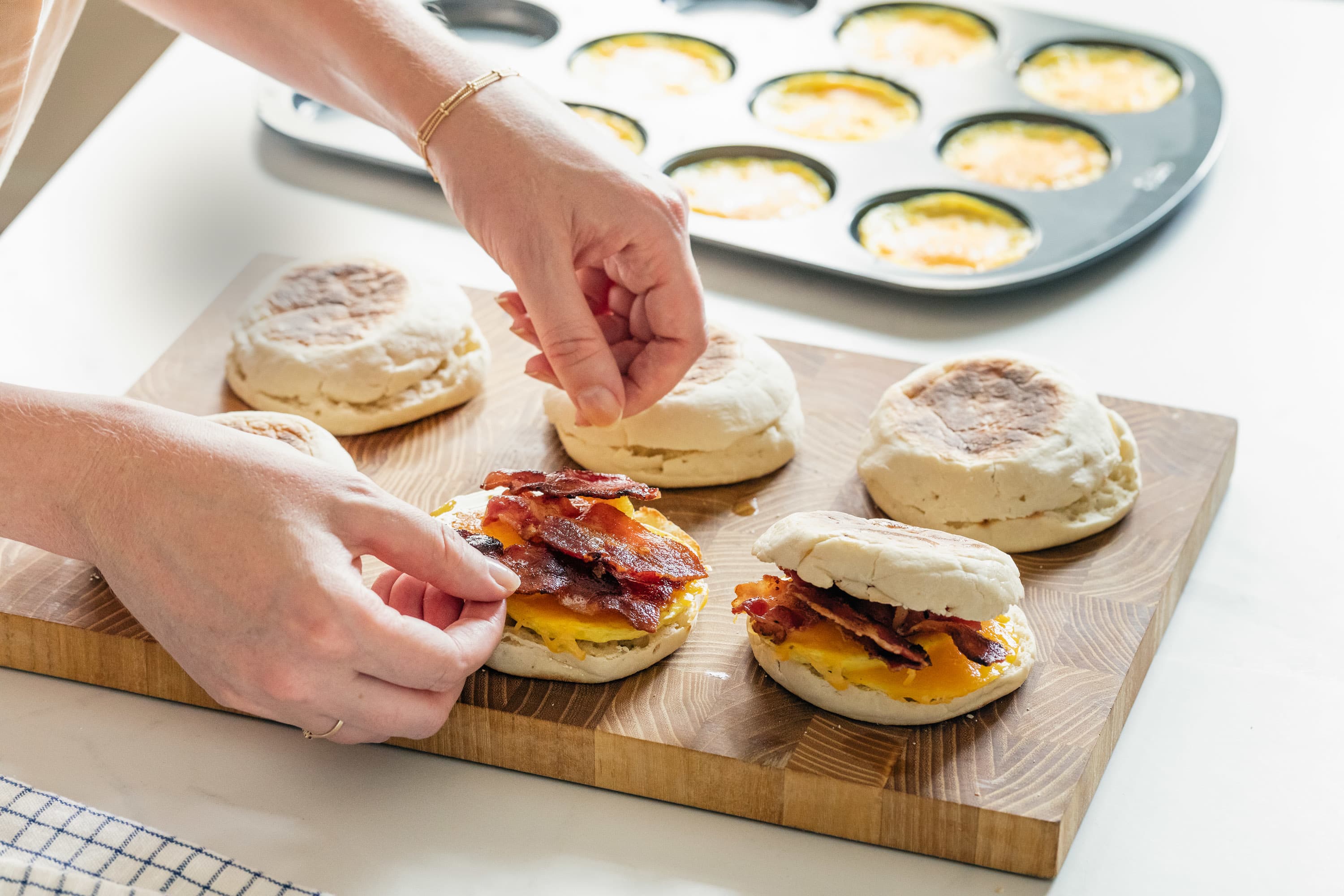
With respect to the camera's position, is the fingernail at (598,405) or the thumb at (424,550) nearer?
the thumb at (424,550)

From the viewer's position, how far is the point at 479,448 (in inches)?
99.1

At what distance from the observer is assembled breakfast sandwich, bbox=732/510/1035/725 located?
1.81 meters

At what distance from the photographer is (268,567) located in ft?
5.29

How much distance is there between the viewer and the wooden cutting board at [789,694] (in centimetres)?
179

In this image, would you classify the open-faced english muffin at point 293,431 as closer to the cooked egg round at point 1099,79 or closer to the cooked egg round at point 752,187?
the cooked egg round at point 752,187

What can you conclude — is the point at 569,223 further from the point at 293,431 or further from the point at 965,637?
the point at 965,637

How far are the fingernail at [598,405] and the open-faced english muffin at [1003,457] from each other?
18.4 inches

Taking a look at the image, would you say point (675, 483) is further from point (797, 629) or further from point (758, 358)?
point (797, 629)

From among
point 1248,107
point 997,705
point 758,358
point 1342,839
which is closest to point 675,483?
point 758,358

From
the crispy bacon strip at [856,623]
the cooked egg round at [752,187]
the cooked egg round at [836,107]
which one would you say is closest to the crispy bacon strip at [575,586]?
the crispy bacon strip at [856,623]

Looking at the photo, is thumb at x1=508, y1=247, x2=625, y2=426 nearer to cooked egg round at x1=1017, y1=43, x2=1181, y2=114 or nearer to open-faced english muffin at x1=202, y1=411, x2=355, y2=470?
open-faced english muffin at x1=202, y1=411, x2=355, y2=470

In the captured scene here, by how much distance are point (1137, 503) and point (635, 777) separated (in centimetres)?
102

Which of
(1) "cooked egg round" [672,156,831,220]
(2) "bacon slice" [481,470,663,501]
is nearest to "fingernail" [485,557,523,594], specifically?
(2) "bacon slice" [481,470,663,501]

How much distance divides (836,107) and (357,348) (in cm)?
148
